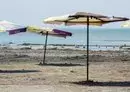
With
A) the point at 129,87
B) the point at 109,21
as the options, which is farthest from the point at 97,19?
the point at 129,87

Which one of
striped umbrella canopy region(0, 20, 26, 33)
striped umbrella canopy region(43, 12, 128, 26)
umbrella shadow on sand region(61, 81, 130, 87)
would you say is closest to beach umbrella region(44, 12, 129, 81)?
striped umbrella canopy region(43, 12, 128, 26)

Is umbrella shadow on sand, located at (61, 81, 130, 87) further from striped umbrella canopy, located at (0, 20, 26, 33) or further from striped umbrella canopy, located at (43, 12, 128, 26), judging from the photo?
striped umbrella canopy, located at (0, 20, 26, 33)

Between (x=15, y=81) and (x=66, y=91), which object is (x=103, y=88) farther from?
(x=15, y=81)

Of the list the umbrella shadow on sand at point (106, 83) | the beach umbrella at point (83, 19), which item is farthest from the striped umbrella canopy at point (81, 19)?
the umbrella shadow on sand at point (106, 83)

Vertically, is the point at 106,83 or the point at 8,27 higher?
the point at 8,27

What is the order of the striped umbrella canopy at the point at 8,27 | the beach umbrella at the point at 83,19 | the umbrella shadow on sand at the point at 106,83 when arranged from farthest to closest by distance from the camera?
the striped umbrella canopy at the point at 8,27
the beach umbrella at the point at 83,19
the umbrella shadow on sand at the point at 106,83

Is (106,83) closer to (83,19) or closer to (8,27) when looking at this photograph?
(83,19)

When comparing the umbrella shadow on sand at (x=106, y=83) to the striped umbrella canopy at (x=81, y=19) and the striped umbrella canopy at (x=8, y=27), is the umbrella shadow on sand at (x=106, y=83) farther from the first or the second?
the striped umbrella canopy at (x=8, y=27)

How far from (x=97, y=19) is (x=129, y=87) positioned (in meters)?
3.89

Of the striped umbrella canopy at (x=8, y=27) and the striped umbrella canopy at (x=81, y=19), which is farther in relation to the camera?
the striped umbrella canopy at (x=8, y=27)

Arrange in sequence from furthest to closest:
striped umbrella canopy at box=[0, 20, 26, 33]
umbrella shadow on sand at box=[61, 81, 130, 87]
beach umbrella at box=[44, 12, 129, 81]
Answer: striped umbrella canopy at box=[0, 20, 26, 33]
beach umbrella at box=[44, 12, 129, 81]
umbrella shadow on sand at box=[61, 81, 130, 87]

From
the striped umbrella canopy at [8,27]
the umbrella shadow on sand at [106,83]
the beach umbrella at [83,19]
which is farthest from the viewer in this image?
the striped umbrella canopy at [8,27]

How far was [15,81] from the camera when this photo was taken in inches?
789

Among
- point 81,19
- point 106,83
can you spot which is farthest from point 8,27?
point 106,83
